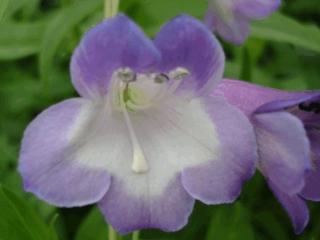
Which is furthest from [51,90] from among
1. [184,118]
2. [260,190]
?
[184,118]

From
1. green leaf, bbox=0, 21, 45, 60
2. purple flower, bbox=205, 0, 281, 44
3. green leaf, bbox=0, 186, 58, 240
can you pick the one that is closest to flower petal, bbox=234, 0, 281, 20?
purple flower, bbox=205, 0, 281, 44

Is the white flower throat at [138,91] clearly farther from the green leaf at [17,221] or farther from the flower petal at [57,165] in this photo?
the green leaf at [17,221]

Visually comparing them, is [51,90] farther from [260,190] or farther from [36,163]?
[36,163]

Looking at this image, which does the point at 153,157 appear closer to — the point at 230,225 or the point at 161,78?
the point at 161,78

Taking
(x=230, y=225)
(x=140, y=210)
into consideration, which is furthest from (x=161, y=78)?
(x=230, y=225)

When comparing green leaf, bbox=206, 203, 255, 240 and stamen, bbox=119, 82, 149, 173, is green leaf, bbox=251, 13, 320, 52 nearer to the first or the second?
green leaf, bbox=206, 203, 255, 240

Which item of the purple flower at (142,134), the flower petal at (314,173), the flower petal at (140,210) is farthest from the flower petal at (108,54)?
the flower petal at (314,173)

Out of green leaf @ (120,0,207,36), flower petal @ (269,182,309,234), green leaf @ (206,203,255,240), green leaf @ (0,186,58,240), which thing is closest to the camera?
flower petal @ (269,182,309,234)
